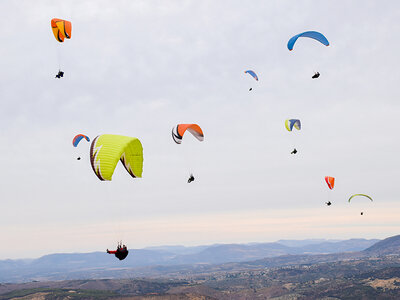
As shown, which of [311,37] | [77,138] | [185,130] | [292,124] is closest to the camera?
[185,130]

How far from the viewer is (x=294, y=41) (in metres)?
51.8

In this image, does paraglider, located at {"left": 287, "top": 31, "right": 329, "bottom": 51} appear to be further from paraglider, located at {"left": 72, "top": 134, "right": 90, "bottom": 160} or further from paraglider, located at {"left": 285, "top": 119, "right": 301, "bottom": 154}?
paraglider, located at {"left": 72, "top": 134, "right": 90, "bottom": 160}

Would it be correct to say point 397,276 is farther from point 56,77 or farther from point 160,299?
point 56,77

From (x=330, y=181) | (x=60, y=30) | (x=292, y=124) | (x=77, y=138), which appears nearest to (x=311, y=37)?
(x=292, y=124)

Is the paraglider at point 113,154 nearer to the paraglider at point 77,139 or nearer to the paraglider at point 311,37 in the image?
the paraglider at point 77,139

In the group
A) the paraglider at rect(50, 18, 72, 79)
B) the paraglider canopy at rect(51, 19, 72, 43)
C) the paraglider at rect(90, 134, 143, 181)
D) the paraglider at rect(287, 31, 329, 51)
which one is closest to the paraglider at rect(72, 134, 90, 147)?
the paraglider at rect(50, 18, 72, 79)

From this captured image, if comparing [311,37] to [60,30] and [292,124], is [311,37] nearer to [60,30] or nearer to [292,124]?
[292,124]

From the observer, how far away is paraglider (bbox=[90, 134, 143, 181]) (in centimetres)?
3036

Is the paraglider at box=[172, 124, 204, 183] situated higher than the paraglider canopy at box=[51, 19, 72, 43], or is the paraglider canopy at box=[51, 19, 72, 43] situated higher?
the paraglider canopy at box=[51, 19, 72, 43]

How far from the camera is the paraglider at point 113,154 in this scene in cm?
3036

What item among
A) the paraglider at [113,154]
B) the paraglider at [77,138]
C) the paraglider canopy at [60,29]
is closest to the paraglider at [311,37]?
the paraglider at [113,154]

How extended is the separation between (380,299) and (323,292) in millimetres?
35682

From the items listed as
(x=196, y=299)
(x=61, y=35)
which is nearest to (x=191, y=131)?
(x=61, y=35)

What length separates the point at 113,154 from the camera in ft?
101
